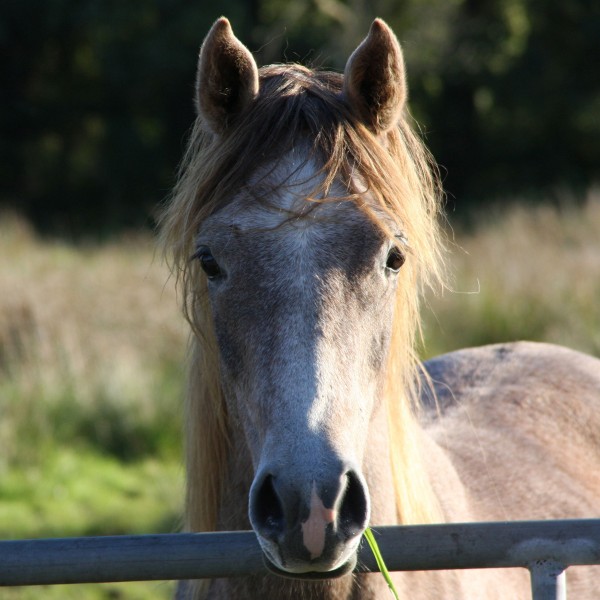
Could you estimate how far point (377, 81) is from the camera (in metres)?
2.29

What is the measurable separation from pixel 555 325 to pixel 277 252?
252 inches

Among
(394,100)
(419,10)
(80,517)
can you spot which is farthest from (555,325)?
(419,10)

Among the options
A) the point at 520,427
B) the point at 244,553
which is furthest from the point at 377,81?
the point at 520,427

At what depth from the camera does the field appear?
6156mm

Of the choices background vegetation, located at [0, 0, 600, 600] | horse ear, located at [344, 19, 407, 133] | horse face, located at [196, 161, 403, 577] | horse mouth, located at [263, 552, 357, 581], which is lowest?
background vegetation, located at [0, 0, 600, 600]

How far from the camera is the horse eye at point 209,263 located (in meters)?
2.13

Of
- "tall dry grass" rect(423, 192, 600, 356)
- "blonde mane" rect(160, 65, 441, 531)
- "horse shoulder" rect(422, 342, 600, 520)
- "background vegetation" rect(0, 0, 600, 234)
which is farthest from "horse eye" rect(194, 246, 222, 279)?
"background vegetation" rect(0, 0, 600, 234)

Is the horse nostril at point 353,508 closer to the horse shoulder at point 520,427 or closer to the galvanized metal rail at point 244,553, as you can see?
the galvanized metal rail at point 244,553

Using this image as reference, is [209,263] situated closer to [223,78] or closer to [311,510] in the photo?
[223,78]

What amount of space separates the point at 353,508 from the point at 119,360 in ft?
21.7

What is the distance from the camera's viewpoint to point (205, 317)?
241cm

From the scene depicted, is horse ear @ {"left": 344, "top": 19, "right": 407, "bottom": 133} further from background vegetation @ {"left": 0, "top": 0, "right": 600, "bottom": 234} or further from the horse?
background vegetation @ {"left": 0, "top": 0, "right": 600, "bottom": 234}

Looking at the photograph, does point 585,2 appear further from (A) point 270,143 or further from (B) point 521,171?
(A) point 270,143

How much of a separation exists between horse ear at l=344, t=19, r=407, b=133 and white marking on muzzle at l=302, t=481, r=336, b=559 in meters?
1.13
